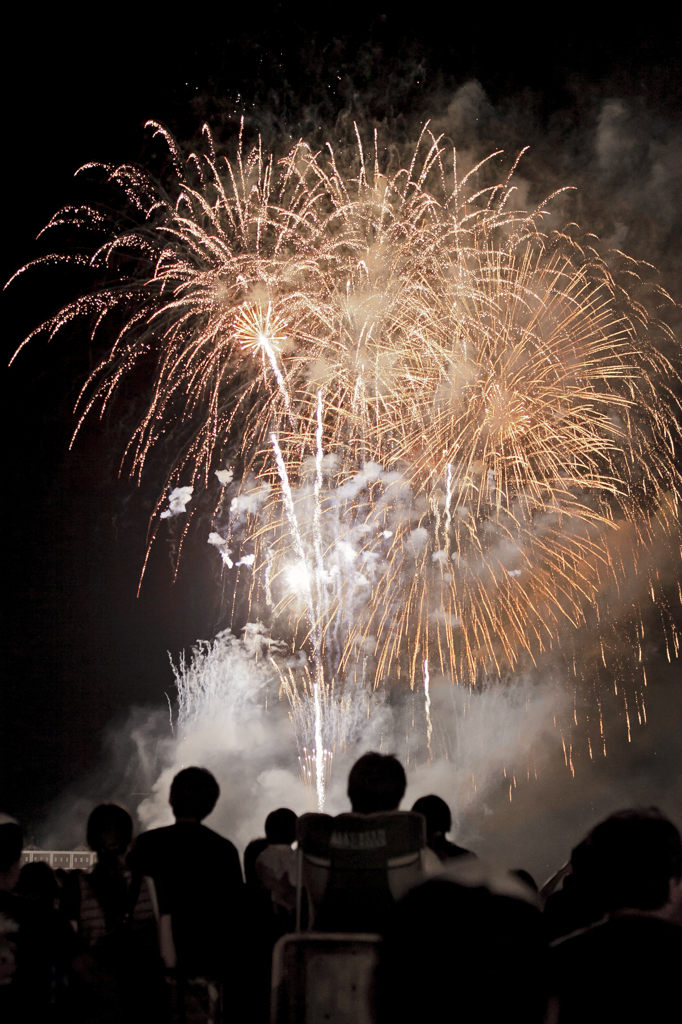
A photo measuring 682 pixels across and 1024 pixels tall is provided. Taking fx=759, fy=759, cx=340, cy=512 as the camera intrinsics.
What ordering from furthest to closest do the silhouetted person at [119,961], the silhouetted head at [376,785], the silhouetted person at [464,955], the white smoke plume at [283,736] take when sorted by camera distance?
the white smoke plume at [283,736]
the silhouetted person at [119,961]
the silhouetted head at [376,785]
the silhouetted person at [464,955]

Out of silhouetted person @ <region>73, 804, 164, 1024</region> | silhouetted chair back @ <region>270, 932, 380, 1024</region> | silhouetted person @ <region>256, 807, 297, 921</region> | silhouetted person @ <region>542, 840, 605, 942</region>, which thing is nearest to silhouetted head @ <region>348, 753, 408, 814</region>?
silhouetted chair back @ <region>270, 932, 380, 1024</region>

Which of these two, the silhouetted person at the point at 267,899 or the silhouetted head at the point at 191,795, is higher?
the silhouetted head at the point at 191,795

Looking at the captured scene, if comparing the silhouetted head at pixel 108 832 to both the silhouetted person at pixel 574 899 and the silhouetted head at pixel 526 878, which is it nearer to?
the silhouetted head at pixel 526 878

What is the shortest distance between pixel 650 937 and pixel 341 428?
12.8 metres

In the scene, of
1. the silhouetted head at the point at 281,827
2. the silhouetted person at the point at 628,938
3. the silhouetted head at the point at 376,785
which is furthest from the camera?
the silhouetted head at the point at 281,827

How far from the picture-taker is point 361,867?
8.59 feet

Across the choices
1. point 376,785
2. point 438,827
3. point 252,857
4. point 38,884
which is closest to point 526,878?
point 438,827

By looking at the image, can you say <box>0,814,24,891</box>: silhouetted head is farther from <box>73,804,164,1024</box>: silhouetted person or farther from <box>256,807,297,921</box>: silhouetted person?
<box>256,807,297,921</box>: silhouetted person

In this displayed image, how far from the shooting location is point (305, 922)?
2723 millimetres

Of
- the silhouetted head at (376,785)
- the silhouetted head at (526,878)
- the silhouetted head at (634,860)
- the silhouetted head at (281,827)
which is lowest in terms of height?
the silhouetted head at (526,878)

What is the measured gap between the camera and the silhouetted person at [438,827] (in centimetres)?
361

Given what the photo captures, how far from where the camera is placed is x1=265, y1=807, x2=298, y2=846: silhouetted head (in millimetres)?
3969

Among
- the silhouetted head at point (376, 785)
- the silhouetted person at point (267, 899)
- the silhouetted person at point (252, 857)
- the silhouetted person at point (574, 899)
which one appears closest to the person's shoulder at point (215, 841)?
the silhouetted person at point (267, 899)

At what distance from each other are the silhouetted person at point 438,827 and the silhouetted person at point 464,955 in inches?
75.4
